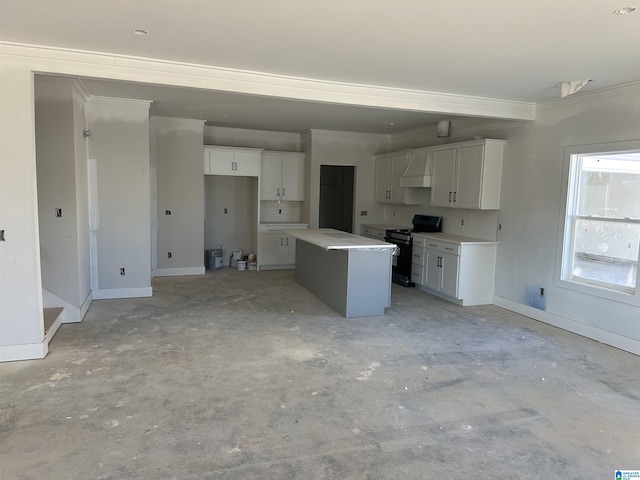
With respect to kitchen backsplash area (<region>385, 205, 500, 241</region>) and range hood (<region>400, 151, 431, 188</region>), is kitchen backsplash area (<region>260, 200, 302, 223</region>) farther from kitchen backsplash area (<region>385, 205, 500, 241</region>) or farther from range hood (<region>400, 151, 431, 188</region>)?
range hood (<region>400, 151, 431, 188</region>)

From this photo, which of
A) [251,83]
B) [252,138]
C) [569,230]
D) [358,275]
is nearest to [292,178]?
[252,138]

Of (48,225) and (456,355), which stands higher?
(48,225)

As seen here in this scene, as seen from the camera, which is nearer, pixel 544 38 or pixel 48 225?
pixel 544 38

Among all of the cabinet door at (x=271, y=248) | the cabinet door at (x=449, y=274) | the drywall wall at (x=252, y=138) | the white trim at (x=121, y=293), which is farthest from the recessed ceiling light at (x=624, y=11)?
the drywall wall at (x=252, y=138)

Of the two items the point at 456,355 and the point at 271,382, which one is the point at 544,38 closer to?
the point at 456,355

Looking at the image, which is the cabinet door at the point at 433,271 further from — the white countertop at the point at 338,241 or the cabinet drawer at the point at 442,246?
the white countertop at the point at 338,241

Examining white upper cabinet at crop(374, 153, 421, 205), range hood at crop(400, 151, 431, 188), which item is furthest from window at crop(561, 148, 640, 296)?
white upper cabinet at crop(374, 153, 421, 205)

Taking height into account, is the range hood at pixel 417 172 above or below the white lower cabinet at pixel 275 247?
above

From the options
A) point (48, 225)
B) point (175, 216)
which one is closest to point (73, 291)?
point (48, 225)

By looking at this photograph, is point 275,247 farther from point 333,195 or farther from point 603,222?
point 603,222

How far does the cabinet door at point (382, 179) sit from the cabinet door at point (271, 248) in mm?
2042

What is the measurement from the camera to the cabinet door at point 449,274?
19.0 ft

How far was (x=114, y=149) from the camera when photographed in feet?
18.1

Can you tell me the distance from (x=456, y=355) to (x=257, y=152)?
5135 mm
